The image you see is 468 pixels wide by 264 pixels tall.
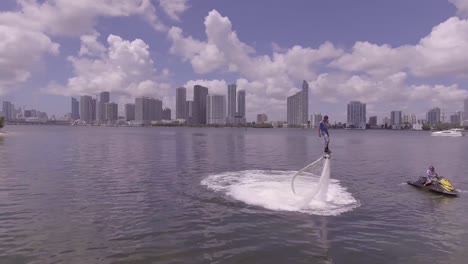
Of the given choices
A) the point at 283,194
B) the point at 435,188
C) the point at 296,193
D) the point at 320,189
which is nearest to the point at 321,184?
the point at 320,189

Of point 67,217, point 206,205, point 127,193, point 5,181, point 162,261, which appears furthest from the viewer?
point 5,181

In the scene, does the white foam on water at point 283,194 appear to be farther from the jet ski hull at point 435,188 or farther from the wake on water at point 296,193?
→ the jet ski hull at point 435,188

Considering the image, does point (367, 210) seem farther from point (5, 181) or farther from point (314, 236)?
point (5, 181)

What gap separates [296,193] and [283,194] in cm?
88

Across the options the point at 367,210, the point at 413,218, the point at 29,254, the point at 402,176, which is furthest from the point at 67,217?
the point at 402,176

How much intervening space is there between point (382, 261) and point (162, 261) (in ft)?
28.0

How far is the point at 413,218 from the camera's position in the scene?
21.7 metres

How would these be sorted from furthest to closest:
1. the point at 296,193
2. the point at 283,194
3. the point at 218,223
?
1. the point at 283,194
2. the point at 296,193
3. the point at 218,223

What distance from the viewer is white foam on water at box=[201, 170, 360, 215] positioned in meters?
22.3

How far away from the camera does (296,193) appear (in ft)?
81.3

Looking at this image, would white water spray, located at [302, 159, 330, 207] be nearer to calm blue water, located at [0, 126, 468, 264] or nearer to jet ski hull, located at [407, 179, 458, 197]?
calm blue water, located at [0, 126, 468, 264]

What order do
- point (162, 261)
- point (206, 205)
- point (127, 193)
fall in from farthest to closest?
point (127, 193)
point (206, 205)
point (162, 261)

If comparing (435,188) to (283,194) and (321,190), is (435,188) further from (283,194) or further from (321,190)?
(283,194)

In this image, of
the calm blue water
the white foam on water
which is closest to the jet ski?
the calm blue water
